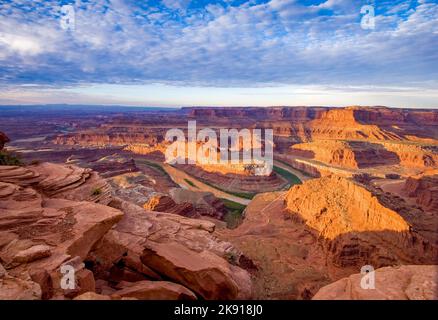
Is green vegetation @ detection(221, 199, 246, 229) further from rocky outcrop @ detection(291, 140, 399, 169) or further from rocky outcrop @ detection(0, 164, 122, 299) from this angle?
rocky outcrop @ detection(291, 140, 399, 169)

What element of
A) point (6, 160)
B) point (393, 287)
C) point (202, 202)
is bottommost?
point (202, 202)

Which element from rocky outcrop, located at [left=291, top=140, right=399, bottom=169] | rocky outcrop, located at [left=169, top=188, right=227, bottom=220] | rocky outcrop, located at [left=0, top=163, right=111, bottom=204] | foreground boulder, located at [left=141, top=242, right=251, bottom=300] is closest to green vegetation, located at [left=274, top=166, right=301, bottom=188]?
rocky outcrop, located at [left=291, top=140, right=399, bottom=169]

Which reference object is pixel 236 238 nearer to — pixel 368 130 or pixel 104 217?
pixel 104 217

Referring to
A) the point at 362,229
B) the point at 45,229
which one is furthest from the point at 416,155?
the point at 45,229

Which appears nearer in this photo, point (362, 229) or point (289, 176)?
point (362, 229)

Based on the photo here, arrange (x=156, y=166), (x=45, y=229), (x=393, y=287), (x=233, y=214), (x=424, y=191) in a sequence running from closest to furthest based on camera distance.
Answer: (x=393, y=287)
(x=45, y=229)
(x=424, y=191)
(x=233, y=214)
(x=156, y=166)

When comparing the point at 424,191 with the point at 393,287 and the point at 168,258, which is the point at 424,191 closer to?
the point at 393,287


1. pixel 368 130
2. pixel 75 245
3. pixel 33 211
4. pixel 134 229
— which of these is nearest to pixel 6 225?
pixel 33 211
